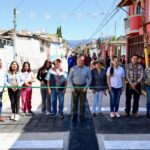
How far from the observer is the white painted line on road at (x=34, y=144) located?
8.06m

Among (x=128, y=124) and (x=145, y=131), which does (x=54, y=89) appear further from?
(x=145, y=131)

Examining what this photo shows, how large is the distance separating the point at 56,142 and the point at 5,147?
1.08m

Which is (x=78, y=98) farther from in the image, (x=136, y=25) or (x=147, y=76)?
(x=136, y=25)

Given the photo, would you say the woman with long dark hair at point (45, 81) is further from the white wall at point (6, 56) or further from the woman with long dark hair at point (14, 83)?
the white wall at point (6, 56)

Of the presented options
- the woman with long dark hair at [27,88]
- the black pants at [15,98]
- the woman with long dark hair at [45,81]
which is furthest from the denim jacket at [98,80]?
the black pants at [15,98]

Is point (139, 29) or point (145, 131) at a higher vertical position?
point (139, 29)

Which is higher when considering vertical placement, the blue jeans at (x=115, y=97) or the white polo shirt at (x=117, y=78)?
the white polo shirt at (x=117, y=78)

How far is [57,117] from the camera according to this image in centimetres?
1152

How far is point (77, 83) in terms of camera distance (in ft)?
36.0

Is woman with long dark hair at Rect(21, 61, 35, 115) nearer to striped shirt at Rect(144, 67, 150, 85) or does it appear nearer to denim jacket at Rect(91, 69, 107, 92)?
denim jacket at Rect(91, 69, 107, 92)

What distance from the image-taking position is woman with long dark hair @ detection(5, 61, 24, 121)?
11.0 meters

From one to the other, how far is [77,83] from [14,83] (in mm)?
1719

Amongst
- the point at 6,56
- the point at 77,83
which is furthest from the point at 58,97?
the point at 6,56

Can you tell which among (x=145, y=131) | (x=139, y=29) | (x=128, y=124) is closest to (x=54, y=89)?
(x=128, y=124)
